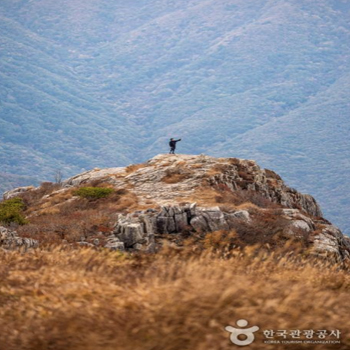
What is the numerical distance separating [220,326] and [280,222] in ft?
91.2

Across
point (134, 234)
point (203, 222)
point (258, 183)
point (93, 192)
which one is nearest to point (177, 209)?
point (203, 222)

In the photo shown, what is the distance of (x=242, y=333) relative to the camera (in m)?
8.55

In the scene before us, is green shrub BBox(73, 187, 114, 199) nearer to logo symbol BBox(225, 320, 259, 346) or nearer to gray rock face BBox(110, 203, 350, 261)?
gray rock face BBox(110, 203, 350, 261)

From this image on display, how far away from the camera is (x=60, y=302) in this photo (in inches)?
361

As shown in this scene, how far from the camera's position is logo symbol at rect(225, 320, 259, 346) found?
842 cm

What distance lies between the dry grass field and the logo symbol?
7 cm

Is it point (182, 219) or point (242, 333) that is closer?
point (242, 333)

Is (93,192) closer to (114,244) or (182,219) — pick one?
(182,219)

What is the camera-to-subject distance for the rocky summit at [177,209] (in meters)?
32.1

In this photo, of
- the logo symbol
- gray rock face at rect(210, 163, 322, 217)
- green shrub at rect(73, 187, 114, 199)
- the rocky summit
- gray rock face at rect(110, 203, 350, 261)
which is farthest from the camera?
gray rock face at rect(210, 163, 322, 217)

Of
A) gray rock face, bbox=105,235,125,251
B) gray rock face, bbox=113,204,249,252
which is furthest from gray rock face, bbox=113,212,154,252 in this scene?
gray rock face, bbox=105,235,125,251

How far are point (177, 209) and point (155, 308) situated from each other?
26.8 m

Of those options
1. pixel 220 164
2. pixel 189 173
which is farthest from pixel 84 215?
pixel 220 164

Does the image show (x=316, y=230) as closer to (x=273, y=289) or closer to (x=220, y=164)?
(x=220, y=164)
